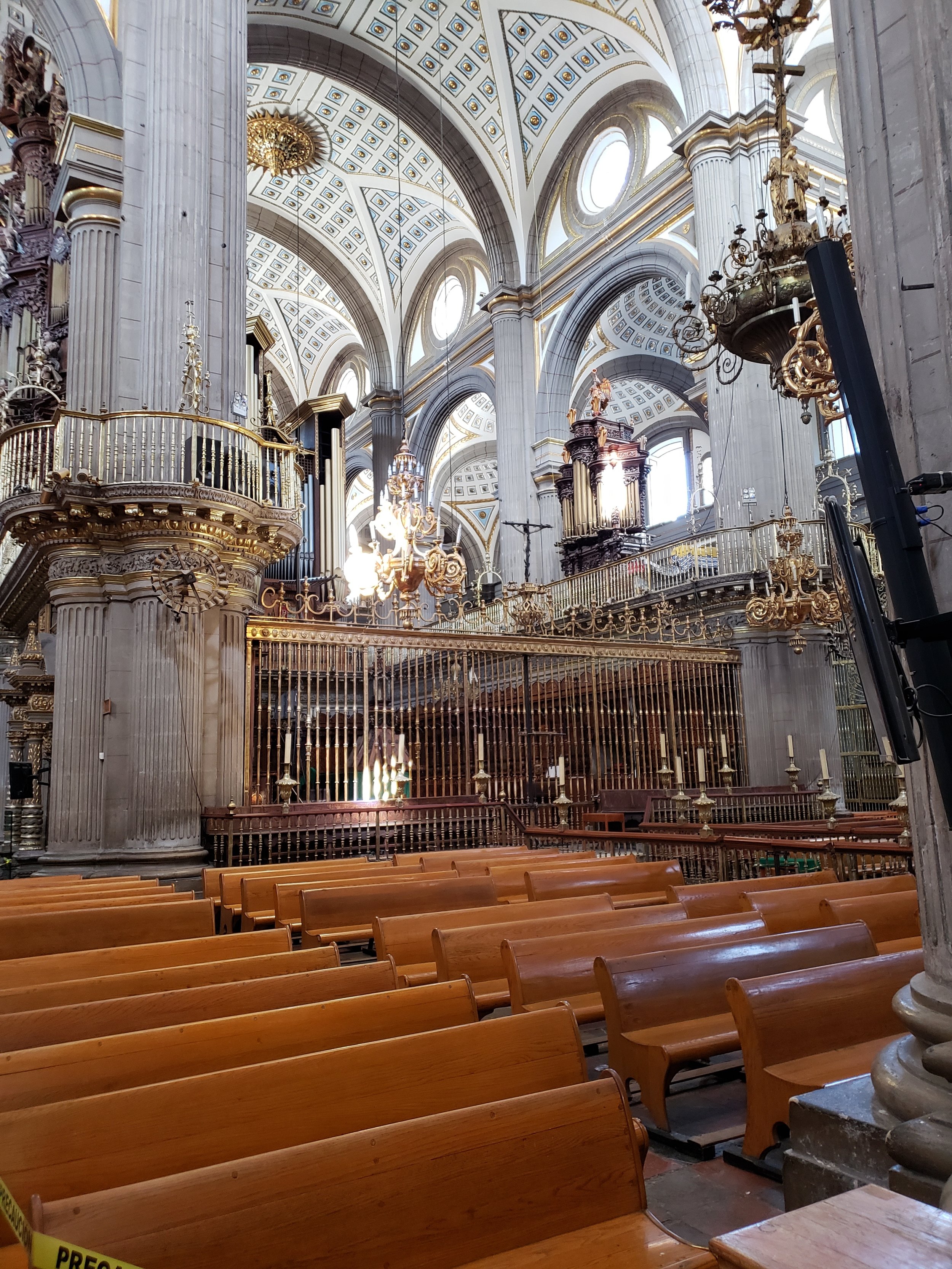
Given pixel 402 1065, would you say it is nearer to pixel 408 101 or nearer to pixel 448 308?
pixel 408 101

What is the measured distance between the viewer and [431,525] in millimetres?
12469

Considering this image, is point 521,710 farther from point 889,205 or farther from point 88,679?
point 889,205

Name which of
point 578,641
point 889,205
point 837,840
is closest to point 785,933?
point 889,205

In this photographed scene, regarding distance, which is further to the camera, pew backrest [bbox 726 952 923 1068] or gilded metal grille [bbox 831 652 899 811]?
gilded metal grille [bbox 831 652 899 811]

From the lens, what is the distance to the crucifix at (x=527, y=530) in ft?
68.4

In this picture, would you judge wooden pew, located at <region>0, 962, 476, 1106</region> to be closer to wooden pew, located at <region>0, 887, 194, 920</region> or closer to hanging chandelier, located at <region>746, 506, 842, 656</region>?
wooden pew, located at <region>0, 887, 194, 920</region>

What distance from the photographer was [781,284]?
6.47 metres

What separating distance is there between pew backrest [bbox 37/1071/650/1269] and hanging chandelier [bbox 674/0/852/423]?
533 centimetres

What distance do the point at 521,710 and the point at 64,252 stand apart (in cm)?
935

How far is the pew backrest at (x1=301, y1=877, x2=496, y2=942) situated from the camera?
491 cm

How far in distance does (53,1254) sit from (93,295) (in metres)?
10.5

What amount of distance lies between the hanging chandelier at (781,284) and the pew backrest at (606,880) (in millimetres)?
3240

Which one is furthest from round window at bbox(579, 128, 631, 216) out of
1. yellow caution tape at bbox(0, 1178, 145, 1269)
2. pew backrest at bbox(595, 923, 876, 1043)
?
yellow caution tape at bbox(0, 1178, 145, 1269)

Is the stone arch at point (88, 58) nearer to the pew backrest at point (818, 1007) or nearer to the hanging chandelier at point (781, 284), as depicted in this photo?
the hanging chandelier at point (781, 284)
